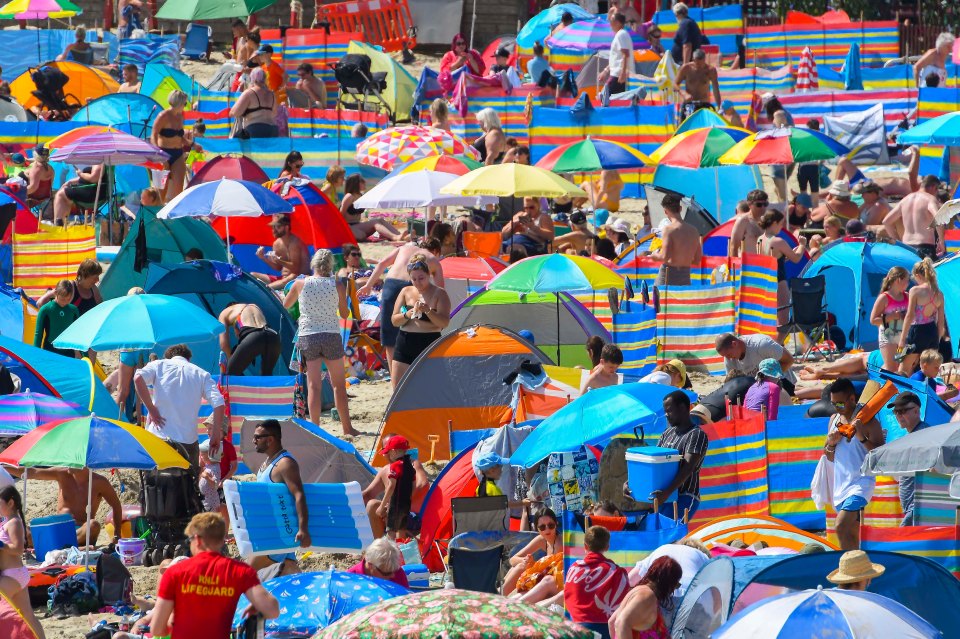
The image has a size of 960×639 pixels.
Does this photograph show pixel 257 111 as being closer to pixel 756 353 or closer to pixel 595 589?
pixel 756 353

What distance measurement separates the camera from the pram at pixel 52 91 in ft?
74.9

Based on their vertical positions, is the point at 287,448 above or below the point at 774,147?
below

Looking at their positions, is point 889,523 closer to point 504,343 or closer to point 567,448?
point 567,448

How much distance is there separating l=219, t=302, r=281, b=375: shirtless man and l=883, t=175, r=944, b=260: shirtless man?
596 cm

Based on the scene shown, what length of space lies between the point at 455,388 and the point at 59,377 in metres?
2.76

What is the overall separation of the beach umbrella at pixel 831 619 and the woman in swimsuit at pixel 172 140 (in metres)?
12.2

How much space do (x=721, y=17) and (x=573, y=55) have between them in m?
2.96

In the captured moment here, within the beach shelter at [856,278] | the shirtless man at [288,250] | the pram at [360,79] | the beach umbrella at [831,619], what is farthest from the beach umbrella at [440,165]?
the beach umbrella at [831,619]

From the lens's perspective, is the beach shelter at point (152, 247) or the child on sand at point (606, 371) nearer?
the child on sand at point (606, 371)

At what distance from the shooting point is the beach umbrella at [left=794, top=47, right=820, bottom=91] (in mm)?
23984

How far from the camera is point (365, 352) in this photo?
15.0 meters

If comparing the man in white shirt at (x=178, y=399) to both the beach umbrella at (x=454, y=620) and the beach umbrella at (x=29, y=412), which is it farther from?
the beach umbrella at (x=454, y=620)


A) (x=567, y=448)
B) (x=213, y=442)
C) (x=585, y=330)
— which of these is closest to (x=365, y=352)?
(x=585, y=330)

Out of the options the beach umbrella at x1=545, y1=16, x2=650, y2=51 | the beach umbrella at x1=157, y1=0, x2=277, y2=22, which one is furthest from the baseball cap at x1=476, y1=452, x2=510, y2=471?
the beach umbrella at x1=545, y1=16, x2=650, y2=51
